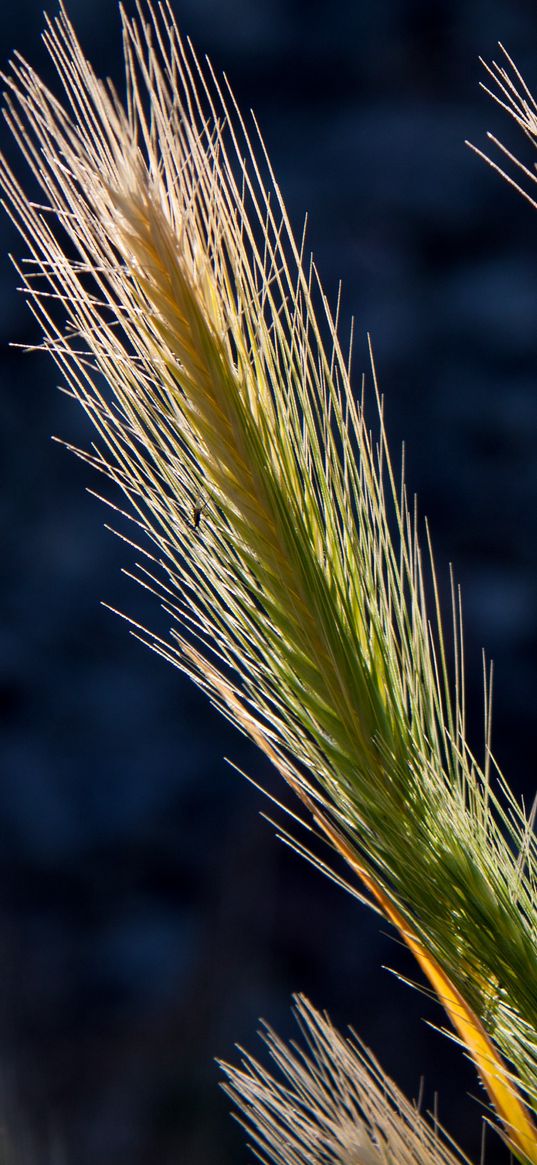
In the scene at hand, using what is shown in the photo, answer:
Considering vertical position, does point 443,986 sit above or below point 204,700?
above

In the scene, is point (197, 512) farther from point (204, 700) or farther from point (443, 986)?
point (204, 700)

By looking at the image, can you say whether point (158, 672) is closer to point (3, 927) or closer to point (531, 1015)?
point (3, 927)

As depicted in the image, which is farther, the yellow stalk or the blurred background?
the blurred background

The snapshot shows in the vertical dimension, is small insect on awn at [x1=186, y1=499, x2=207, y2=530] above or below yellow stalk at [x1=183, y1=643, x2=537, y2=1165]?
above

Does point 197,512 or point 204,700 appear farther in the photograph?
point 204,700

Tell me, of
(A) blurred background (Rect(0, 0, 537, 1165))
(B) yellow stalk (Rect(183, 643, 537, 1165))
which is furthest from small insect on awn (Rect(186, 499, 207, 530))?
(A) blurred background (Rect(0, 0, 537, 1165))

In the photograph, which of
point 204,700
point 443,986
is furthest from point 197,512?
point 204,700

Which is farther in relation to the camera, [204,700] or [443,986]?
[204,700]

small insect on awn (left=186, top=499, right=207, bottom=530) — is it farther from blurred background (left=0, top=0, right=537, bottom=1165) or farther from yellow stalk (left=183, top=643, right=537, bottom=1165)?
blurred background (left=0, top=0, right=537, bottom=1165)
